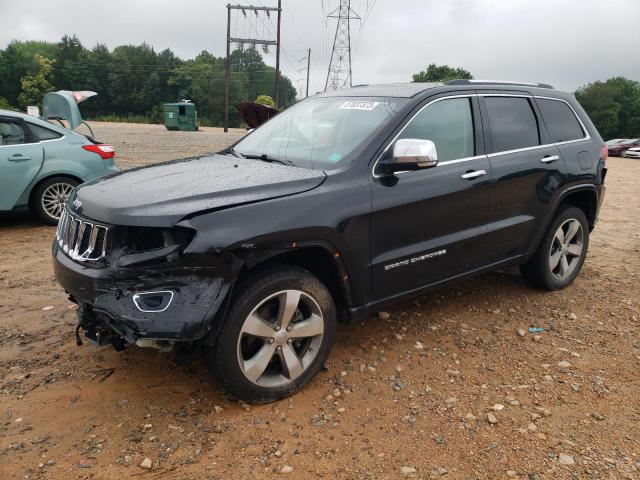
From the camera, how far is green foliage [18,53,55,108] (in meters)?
82.3

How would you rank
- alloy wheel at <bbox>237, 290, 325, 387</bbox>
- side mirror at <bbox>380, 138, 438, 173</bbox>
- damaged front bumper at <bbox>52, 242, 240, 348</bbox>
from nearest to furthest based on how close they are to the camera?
damaged front bumper at <bbox>52, 242, 240, 348</bbox> → alloy wheel at <bbox>237, 290, 325, 387</bbox> → side mirror at <bbox>380, 138, 438, 173</bbox>

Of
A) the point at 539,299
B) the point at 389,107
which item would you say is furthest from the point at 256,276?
the point at 539,299

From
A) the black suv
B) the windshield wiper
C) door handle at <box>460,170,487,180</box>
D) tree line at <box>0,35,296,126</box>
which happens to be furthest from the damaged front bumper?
tree line at <box>0,35,296,126</box>

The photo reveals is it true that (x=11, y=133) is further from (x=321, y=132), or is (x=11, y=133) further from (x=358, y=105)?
(x=358, y=105)

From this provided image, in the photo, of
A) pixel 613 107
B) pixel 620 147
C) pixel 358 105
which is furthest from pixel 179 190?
pixel 613 107

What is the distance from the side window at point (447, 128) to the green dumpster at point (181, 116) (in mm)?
36820

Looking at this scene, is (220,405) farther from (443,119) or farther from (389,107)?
(443,119)

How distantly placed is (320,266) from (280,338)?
516mm

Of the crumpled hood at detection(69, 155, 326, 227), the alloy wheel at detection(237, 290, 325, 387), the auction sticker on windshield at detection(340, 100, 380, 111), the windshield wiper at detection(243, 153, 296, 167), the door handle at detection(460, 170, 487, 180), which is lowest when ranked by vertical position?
the alloy wheel at detection(237, 290, 325, 387)

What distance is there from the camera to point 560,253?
4676mm

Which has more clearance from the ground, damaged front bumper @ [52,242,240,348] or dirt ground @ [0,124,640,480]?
damaged front bumper @ [52,242,240,348]

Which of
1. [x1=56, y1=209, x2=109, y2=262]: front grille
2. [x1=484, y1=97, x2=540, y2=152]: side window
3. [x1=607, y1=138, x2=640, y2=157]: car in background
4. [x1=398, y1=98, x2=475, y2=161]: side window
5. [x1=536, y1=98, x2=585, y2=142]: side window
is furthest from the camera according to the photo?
[x1=607, y1=138, x2=640, y2=157]: car in background

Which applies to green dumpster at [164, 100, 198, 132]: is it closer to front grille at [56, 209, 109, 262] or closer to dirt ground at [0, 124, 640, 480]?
dirt ground at [0, 124, 640, 480]

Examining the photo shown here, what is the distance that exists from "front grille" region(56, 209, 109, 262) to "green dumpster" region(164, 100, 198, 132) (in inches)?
1460
